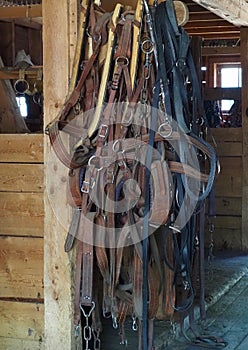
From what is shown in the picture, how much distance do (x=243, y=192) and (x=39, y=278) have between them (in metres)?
3.26

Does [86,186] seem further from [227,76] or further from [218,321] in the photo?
[227,76]

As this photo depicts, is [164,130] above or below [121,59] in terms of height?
below

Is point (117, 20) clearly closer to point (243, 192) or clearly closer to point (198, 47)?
point (198, 47)

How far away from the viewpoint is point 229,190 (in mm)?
6105

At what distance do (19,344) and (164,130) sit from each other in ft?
4.23

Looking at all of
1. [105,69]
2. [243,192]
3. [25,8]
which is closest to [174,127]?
[105,69]

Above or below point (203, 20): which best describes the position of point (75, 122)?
below

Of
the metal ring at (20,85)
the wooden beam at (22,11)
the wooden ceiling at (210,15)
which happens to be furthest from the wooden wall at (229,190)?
the wooden beam at (22,11)

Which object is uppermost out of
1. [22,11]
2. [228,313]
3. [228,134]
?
[22,11]

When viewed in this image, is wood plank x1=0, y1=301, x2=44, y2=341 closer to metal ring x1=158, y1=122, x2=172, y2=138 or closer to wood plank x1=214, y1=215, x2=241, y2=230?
metal ring x1=158, y1=122, x2=172, y2=138

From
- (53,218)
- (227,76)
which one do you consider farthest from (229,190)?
(227,76)

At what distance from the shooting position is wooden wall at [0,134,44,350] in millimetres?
3123

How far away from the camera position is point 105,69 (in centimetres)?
278

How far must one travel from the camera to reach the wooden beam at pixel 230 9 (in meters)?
4.51
